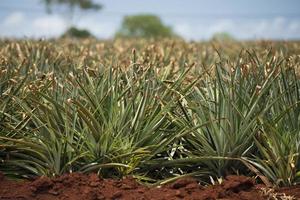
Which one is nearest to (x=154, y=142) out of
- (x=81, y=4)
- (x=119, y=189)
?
(x=119, y=189)

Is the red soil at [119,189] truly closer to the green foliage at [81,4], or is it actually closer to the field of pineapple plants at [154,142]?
the field of pineapple plants at [154,142]

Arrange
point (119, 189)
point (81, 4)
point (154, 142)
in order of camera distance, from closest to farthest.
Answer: point (119, 189) < point (154, 142) < point (81, 4)

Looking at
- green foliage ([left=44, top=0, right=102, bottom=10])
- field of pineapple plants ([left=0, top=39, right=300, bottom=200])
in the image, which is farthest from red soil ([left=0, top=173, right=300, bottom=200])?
green foliage ([left=44, top=0, right=102, bottom=10])

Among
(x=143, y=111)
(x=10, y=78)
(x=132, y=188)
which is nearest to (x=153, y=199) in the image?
(x=132, y=188)

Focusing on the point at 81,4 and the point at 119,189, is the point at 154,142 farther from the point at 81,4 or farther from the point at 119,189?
the point at 81,4

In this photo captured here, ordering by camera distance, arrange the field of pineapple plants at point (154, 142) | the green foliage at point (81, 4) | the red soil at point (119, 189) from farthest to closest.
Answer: the green foliage at point (81, 4)
the field of pineapple plants at point (154, 142)
the red soil at point (119, 189)

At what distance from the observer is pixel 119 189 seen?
3727 mm

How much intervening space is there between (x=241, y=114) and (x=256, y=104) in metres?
0.21

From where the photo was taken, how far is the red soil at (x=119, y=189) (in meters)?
3.63

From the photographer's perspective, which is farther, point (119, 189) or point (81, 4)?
point (81, 4)

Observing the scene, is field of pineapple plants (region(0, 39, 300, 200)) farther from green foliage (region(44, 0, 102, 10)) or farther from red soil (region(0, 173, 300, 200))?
green foliage (region(44, 0, 102, 10))

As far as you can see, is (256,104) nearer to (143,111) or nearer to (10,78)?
(143,111)

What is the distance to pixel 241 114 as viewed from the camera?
403 cm

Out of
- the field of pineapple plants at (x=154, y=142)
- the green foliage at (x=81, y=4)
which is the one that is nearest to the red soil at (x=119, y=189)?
the field of pineapple plants at (x=154, y=142)
